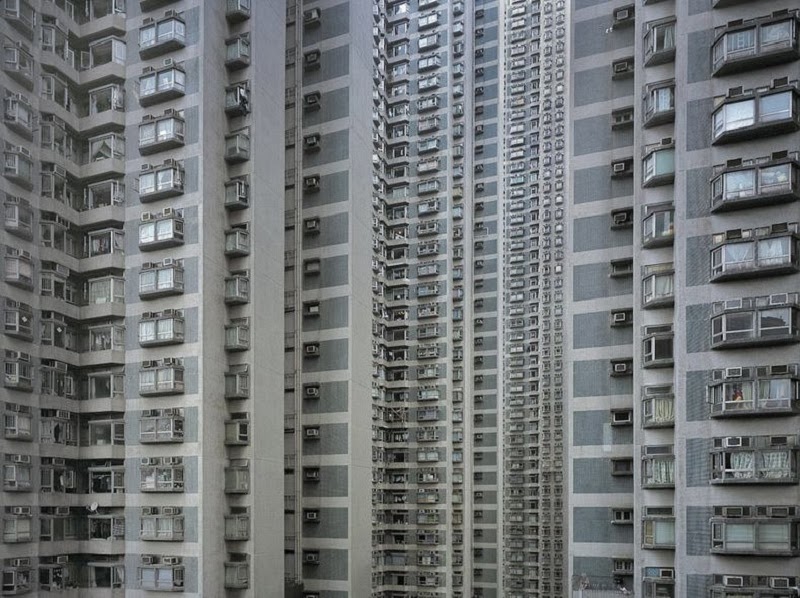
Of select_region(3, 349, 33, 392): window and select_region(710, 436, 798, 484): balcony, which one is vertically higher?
select_region(3, 349, 33, 392): window

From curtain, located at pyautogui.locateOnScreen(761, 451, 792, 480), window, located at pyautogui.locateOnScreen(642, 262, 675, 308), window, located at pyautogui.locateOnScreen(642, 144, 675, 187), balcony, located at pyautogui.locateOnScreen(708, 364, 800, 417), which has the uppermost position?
window, located at pyautogui.locateOnScreen(642, 144, 675, 187)

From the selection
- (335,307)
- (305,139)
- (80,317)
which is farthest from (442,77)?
(80,317)

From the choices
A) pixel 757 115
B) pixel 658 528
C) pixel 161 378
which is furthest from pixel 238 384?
pixel 757 115

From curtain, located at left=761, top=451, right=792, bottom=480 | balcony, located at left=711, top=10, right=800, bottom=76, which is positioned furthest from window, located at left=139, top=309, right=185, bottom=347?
balcony, located at left=711, top=10, right=800, bottom=76

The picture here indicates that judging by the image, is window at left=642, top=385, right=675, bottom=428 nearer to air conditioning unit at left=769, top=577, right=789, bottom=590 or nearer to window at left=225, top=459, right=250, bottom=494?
air conditioning unit at left=769, top=577, right=789, bottom=590

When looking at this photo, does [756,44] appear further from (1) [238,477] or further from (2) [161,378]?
(1) [238,477]

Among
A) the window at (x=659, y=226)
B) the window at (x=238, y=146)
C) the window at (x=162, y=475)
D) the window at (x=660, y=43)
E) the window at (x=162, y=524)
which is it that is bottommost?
the window at (x=162, y=524)

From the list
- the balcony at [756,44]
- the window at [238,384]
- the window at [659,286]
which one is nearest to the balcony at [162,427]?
the window at [238,384]

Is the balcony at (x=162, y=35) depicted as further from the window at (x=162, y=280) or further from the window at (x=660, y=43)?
the window at (x=660, y=43)
